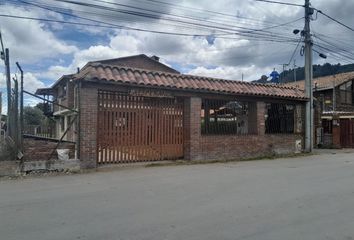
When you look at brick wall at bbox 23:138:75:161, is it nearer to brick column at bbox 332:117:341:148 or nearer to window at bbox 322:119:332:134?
brick column at bbox 332:117:341:148

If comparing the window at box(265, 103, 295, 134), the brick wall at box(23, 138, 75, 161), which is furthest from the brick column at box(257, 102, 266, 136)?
the brick wall at box(23, 138, 75, 161)

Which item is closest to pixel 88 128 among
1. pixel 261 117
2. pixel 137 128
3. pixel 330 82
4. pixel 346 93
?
pixel 137 128

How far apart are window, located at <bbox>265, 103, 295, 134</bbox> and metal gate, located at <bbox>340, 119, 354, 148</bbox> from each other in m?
7.69

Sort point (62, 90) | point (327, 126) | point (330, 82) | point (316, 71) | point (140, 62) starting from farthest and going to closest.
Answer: point (316, 71) → point (330, 82) → point (140, 62) → point (62, 90) → point (327, 126)

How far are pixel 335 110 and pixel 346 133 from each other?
10.4m

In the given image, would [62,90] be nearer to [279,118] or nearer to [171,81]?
[171,81]

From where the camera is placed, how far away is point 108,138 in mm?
12562

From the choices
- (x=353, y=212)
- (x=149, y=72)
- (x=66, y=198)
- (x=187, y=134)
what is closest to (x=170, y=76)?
(x=149, y=72)

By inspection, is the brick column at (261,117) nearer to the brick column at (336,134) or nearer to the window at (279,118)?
the window at (279,118)

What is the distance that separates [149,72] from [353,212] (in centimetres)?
948

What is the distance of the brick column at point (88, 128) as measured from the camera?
11.8 m

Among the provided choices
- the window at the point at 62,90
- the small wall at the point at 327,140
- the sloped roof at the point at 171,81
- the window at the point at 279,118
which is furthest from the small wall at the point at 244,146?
the window at the point at 62,90

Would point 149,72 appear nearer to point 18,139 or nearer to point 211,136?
point 211,136

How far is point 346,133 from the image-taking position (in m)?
25.0
